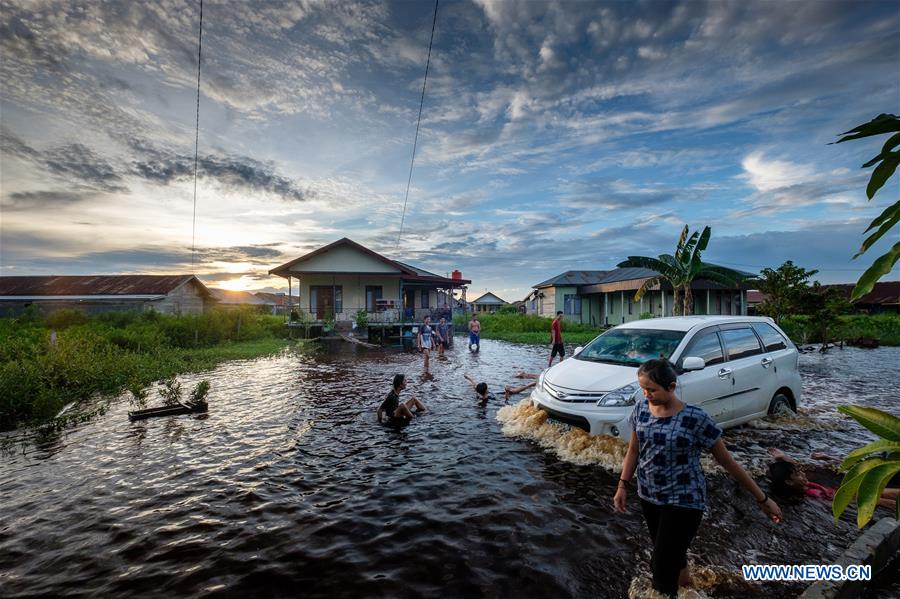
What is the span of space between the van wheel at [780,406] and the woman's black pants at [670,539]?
5.32 metres

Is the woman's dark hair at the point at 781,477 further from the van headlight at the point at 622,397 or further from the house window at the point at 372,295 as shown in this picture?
the house window at the point at 372,295

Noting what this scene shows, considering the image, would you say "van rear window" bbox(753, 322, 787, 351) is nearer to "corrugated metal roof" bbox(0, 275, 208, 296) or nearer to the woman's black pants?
the woman's black pants

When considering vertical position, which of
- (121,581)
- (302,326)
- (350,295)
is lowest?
(121,581)

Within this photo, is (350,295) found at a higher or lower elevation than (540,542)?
higher

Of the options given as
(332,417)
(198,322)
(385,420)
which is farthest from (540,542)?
(198,322)

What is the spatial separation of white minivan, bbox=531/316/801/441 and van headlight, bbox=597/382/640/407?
1 cm

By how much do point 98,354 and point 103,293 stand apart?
93.8 ft

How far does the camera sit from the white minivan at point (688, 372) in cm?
550

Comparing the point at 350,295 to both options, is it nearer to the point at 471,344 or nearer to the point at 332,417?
the point at 471,344

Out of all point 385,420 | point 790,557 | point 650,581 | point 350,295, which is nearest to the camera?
point 650,581

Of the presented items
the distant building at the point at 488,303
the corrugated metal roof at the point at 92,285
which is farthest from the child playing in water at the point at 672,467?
the distant building at the point at 488,303

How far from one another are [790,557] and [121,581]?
575 cm

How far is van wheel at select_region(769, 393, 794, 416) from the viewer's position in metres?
6.84

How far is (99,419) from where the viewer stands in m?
8.25
